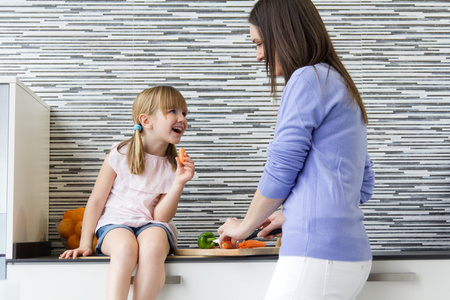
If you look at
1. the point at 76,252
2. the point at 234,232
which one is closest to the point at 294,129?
the point at 234,232

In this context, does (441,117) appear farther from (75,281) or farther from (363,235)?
(75,281)

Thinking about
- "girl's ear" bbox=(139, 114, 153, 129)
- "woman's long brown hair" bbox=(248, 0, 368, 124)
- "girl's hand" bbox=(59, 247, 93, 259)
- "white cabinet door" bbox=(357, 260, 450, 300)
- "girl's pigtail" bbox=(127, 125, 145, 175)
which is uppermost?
"woman's long brown hair" bbox=(248, 0, 368, 124)

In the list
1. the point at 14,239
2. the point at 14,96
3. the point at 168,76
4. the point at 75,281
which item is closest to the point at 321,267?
the point at 75,281

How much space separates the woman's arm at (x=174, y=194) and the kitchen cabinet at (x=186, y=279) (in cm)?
19

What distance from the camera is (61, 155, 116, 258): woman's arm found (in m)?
1.49

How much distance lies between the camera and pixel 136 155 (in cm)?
156

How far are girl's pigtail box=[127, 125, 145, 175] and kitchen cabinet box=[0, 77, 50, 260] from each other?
0.32m

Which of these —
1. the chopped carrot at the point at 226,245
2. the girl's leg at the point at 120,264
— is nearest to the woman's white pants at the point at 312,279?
Answer: the chopped carrot at the point at 226,245

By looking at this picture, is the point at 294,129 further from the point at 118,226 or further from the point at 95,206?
the point at 95,206

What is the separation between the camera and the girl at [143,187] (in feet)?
4.56

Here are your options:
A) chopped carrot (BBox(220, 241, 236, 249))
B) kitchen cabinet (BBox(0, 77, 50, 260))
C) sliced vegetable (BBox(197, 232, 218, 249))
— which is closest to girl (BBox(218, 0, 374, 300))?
chopped carrot (BBox(220, 241, 236, 249))

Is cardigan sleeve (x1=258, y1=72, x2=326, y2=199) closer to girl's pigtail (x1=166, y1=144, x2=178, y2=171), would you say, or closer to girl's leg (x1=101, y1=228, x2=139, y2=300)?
girl's leg (x1=101, y1=228, x2=139, y2=300)

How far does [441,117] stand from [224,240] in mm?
1096

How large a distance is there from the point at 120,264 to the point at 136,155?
0.40m
